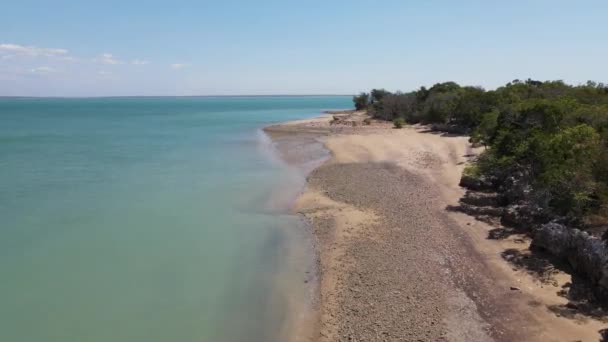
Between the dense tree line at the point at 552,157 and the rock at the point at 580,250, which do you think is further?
the dense tree line at the point at 552,157

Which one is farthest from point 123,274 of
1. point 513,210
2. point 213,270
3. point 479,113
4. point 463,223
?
point 479,113

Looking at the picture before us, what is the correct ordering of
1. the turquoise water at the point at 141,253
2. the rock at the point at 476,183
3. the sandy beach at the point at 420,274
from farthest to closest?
the rock at the point at 476,183
the turquoise water at the point at 141,253
the sandy beach at the point at 420,274

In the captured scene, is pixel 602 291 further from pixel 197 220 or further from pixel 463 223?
pixel 197 220

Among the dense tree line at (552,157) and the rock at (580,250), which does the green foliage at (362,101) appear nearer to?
the dense tree line at (552,157)

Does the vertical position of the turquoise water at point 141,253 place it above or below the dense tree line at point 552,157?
below

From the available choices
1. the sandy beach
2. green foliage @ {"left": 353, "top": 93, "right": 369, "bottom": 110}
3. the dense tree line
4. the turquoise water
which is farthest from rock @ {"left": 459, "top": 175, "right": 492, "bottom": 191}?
green foliage @ {"left": 353, "top": 93, "right": 369, "bottom": 110}

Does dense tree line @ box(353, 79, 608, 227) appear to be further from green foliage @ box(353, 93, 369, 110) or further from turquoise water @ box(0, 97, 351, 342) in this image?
green foliage @ box(353, 93, 369, 110)

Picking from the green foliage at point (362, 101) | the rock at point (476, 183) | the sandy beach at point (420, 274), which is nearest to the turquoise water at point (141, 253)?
the sandy beach at point (420, 274)

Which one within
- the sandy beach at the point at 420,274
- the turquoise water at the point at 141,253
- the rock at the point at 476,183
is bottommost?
the turquoise water at the point at 141,253
